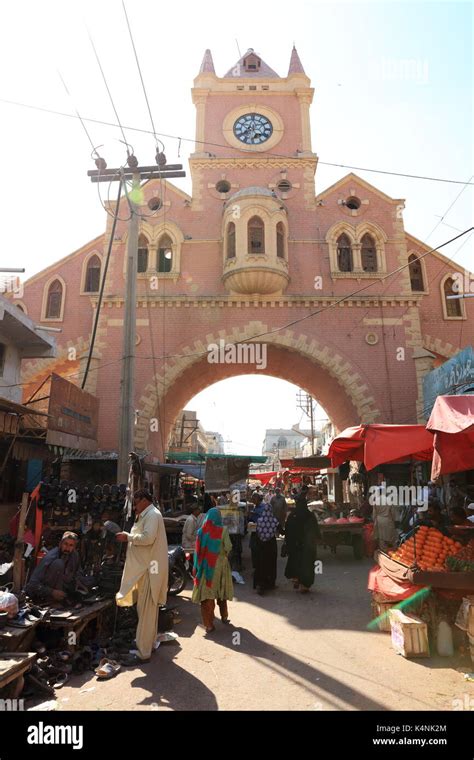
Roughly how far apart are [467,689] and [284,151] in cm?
2190

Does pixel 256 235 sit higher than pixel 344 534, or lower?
higher

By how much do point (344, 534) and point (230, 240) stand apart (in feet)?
41.5

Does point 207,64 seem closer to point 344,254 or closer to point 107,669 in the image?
point 344,254

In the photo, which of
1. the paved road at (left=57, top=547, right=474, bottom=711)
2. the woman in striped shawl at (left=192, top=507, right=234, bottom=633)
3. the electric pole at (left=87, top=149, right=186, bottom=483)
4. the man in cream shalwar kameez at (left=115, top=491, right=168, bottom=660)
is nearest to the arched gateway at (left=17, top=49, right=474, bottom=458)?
the electric pole at (left=87, top=149, right=186, bottom=483)

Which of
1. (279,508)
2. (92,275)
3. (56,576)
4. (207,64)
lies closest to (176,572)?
(56,576)

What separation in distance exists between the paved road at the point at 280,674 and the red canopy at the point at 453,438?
2218 millimetres

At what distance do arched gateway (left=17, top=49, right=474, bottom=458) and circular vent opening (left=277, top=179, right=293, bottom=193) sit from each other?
0.53 ft

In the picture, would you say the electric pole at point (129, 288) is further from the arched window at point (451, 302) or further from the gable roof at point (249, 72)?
the gable roof at point (249, 72)

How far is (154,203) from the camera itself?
2025cm

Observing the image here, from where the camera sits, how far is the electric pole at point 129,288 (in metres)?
9.68

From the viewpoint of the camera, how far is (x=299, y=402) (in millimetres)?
44750

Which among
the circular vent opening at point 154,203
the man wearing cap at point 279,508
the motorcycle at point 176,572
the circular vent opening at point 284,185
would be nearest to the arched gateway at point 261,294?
the circular vent opening at point 154,203

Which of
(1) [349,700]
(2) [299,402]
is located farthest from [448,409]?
(2) [299,402]

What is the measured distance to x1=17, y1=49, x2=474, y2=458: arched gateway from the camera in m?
17.9
